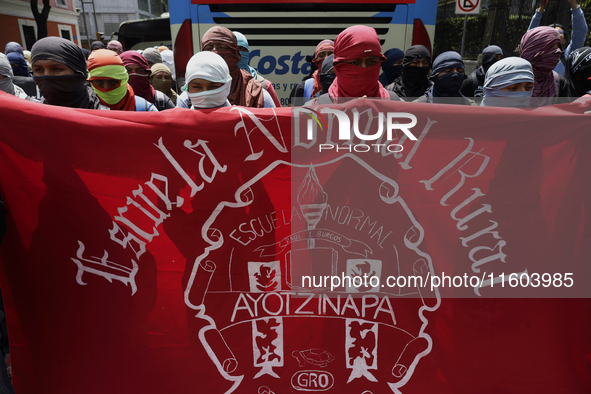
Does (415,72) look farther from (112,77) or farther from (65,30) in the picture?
(65,30)

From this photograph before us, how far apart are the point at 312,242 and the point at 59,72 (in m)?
1.93

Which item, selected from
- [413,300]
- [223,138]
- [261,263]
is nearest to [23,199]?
[223,138]

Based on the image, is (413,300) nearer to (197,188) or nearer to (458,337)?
(458,337)

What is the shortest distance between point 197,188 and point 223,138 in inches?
11.4

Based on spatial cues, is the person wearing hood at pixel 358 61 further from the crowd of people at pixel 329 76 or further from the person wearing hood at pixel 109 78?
the person wearing hood at pixel 109 78

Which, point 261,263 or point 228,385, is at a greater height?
point 261,263

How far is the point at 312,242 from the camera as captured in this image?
2.18 m

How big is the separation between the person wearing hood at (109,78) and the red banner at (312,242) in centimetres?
75

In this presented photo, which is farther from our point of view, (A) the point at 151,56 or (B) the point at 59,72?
(A) the point at 151,56

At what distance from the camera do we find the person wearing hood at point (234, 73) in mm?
3436

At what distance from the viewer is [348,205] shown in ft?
7.04

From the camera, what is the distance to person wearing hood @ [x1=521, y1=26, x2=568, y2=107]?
3.47m
